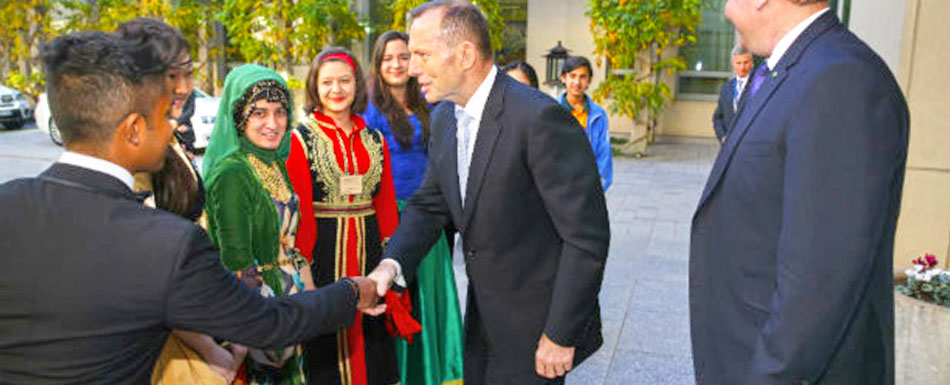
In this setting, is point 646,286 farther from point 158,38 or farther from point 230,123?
point 158,38

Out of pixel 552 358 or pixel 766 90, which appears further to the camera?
pixel 552 358

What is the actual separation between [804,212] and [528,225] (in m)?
0.87

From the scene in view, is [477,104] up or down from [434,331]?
up

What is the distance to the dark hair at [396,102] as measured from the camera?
154 inches

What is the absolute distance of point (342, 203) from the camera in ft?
10.9

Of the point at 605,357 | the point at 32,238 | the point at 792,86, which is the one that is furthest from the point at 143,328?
the point at 605,357

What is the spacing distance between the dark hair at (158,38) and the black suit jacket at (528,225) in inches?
34.2

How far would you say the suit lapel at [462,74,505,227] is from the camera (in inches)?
86.6

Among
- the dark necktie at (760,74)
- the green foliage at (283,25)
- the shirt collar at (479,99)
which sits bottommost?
the shirt collar at (479,99)

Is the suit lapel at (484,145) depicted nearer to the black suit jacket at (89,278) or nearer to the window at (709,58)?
the black suit jacket at (89,278)

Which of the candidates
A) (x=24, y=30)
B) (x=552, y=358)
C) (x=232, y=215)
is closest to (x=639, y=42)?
(x=232, y=215)

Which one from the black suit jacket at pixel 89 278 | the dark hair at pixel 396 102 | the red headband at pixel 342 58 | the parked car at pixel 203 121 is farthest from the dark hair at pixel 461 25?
the parked car at pixel 203 121

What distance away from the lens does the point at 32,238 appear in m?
1.34

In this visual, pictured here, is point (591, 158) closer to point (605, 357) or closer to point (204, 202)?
point (204, 202)
